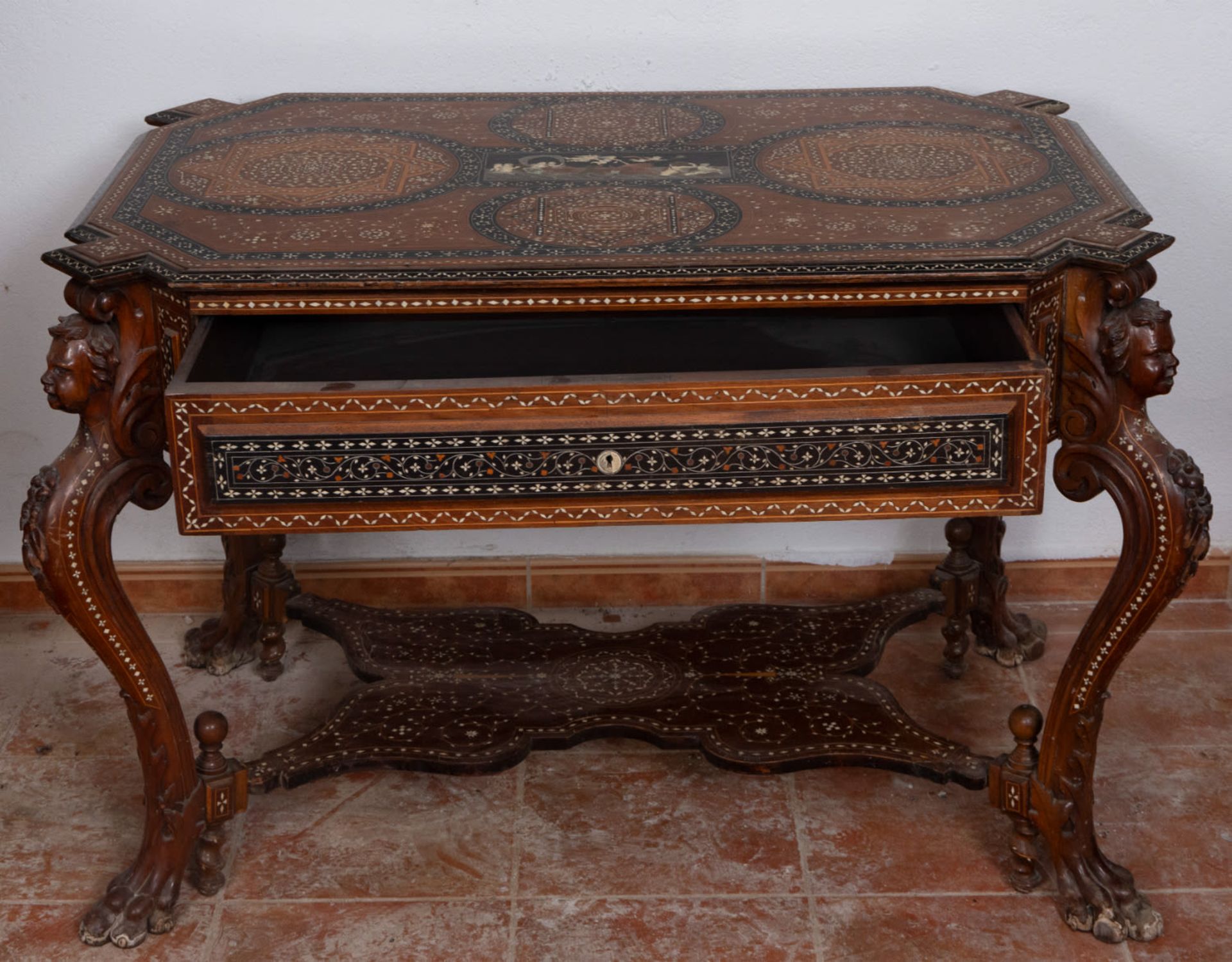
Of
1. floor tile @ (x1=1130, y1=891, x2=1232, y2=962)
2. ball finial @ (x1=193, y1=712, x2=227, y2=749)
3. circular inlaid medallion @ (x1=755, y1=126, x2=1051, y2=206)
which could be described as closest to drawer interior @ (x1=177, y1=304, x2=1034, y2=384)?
circular inlaid medallion @ (x1=755, y1=126, x2=1051, y2=206)

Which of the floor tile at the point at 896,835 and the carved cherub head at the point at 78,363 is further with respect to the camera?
the floor tile at the point at 896,835

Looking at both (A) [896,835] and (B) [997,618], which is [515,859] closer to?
(A) [896,835]

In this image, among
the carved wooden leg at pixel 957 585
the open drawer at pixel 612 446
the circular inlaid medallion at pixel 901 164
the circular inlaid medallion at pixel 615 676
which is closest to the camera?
the open drawer at pixel 612 446

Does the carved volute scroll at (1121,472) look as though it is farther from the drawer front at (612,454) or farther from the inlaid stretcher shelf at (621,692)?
the inlaid stretcher shelf at (621,692)

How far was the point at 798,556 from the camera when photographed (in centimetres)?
309

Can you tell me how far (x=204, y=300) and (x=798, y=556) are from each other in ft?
4.68

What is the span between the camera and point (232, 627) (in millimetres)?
2936

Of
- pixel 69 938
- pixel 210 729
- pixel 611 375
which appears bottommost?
pixel 69 938

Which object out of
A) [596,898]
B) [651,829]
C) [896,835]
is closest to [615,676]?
[651,829]

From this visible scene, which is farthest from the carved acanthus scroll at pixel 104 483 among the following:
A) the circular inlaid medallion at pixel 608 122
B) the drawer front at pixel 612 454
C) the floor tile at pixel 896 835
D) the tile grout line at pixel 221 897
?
the floor tile at pixel 896 835

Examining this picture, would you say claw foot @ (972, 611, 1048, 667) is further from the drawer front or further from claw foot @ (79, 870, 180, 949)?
claw foot @ (79, 870, 180, 949)

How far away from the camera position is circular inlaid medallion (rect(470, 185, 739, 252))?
2.08m

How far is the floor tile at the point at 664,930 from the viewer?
2.28 meters

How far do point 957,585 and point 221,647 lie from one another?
1317 millimetres
